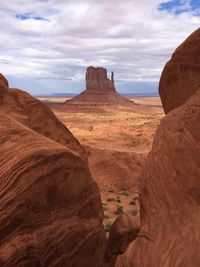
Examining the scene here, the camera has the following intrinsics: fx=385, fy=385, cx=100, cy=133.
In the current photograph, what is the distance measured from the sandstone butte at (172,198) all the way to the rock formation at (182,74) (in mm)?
1632

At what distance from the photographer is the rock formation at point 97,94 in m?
120

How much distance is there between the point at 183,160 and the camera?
6727 millimetres

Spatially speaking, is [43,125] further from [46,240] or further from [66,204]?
[46,240]

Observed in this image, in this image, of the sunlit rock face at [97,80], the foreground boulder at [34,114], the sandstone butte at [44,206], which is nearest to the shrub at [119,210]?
the foreground boulder at [34,114]

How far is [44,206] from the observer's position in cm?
806

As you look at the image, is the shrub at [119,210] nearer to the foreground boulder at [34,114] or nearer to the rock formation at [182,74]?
the foreground boulder at [34,114]

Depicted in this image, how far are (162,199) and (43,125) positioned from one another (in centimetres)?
686

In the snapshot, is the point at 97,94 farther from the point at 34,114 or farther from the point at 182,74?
the point at 182,74

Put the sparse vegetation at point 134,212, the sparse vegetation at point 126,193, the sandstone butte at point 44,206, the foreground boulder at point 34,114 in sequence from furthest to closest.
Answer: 1. the sparse vegetation at point 126,193
2. the sparse vegetation at point 134,212
3. the foreground boulder at point 34,114
4. the sandstone butte at point 44,206

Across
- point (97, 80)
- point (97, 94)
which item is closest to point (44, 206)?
point (97, 94)

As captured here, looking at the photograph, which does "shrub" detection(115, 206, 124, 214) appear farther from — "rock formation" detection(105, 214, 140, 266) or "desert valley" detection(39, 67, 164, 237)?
"rock formation" detection(105, 214, 140, 266)

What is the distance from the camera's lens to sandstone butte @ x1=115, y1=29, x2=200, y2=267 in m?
5.96

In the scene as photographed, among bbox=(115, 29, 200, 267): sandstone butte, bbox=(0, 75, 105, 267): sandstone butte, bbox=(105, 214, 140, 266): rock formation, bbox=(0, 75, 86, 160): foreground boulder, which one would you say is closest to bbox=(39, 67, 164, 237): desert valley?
bbox=(105, 214, 140, 266): rock formation

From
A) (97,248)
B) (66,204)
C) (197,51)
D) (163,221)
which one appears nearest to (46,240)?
(66,204)
